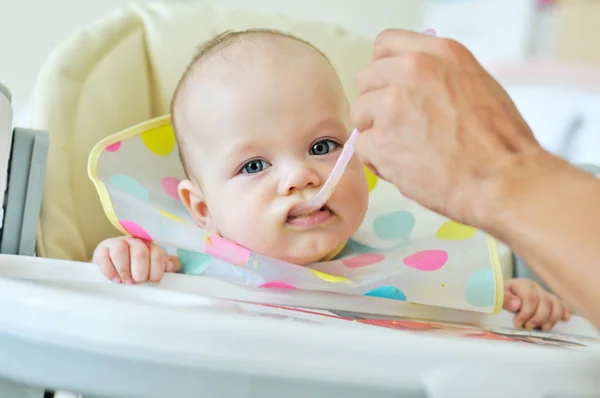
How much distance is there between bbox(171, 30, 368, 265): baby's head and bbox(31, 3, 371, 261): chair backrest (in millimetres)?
155

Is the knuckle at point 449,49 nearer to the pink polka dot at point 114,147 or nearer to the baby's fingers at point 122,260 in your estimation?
the baby's fingers at point 122,260

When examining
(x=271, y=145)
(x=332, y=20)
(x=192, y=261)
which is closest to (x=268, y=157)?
(x=271, y=145)

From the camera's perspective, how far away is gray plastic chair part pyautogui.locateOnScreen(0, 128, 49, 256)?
0.70 metres

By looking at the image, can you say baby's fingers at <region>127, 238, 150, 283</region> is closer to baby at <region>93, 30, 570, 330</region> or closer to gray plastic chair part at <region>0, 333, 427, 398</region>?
baby at <region>93, 30, 570, 330</region>

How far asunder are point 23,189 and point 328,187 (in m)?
0.29

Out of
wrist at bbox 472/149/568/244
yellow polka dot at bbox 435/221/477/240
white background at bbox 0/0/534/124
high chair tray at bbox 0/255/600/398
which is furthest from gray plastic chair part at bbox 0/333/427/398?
white background at bbox 0/0/534/124

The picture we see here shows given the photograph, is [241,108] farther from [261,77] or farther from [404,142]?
[404,142]

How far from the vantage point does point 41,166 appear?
0.71 meters

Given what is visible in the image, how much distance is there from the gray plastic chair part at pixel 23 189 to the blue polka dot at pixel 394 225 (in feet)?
1.41

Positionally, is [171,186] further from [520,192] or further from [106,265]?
[520,192]

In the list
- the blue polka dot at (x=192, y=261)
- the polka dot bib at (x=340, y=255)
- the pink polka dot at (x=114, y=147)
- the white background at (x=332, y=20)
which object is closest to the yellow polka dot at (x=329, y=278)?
the polka dot bib at (x=340, y=255)

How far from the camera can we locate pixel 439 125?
530 mm

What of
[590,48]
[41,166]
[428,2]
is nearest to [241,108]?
[41,166]

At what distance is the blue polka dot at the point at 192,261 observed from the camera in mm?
792
